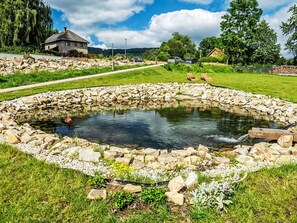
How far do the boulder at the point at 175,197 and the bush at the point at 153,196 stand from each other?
94mm

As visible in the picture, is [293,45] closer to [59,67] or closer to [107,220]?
[59,67]

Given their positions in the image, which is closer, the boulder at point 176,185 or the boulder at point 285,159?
the boulder at point 176,185

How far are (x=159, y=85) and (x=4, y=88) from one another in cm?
1168

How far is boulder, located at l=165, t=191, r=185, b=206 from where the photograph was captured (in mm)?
3910

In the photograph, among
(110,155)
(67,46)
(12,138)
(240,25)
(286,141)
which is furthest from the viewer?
(67,46)

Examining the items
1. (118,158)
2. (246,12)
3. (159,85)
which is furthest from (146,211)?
(246,12)

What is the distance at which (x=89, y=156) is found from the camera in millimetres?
5465

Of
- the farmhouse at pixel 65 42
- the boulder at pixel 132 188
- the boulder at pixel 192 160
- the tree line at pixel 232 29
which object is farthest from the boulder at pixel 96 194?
the farmhouse at pixel 65 42

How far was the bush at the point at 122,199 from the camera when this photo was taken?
3.79 m

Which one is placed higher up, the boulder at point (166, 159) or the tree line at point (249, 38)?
the tree line at point (249, 38)

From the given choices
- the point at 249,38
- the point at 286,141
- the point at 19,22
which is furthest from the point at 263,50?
the point at 286,141

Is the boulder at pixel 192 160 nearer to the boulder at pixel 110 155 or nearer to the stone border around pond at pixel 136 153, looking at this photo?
the stone border around pond at pixel 136 153

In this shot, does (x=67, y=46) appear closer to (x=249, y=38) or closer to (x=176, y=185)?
(x=249, y=38)

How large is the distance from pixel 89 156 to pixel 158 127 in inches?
208
